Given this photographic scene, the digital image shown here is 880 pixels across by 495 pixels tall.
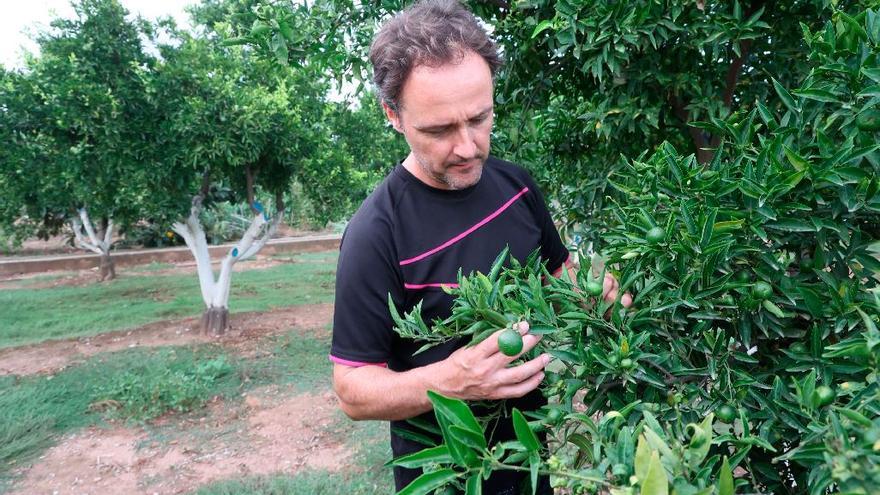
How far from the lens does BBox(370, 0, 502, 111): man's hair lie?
1.48 meters

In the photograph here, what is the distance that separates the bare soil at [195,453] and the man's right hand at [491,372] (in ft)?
11.6

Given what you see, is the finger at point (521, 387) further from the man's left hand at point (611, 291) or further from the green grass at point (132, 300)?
the green grass at point (132, 300)

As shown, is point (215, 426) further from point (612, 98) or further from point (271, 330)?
point (612, 98)

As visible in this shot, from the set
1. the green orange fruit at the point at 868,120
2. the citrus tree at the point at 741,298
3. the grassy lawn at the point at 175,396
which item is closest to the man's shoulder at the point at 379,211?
the citrus tree at the point at 741,298

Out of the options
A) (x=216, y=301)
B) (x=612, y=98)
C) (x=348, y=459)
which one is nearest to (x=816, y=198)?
(x=612, y=98)

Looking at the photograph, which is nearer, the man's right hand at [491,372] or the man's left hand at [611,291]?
the man's right hand at [491,372]

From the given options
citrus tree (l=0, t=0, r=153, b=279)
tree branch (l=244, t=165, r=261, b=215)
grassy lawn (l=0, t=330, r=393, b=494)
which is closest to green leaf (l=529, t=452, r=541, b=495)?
grassy lawn (l=0, t=330, r=393, b=494)

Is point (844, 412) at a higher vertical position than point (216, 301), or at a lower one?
higher

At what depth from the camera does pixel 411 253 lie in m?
1.63

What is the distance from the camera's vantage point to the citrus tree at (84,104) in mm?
6727

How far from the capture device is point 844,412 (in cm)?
70

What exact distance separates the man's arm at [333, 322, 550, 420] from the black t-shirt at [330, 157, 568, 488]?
72 millimetres

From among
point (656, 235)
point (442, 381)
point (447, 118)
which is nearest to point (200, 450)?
point (442, 381)

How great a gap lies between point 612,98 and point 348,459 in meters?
3.46
